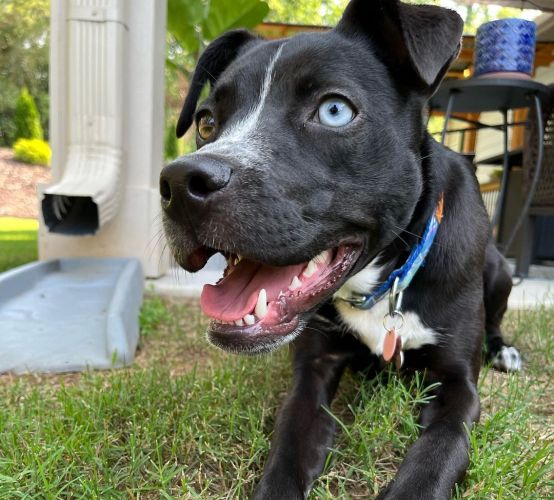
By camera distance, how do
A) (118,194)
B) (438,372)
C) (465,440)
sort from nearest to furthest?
(465,440) < (438,372) < (118,194)

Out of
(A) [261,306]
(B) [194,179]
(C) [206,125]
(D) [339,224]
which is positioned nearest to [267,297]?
(A) [261,306]

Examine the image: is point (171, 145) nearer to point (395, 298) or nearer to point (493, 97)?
point (493, 97)

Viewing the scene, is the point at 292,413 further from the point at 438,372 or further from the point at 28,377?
the point at 28,377

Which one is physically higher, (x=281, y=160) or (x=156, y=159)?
(x=281, y=160)

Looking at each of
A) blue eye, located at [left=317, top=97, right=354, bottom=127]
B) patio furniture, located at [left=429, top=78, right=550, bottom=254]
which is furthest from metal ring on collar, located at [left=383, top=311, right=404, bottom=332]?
patio furniture, located at [left=429, top=78, right=550, bottom=254]

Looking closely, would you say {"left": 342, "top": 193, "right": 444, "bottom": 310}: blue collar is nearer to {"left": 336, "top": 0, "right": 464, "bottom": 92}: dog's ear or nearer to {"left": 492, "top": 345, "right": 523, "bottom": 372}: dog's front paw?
{"left": 336, "top": 0, "right": 464, "bottom": 92}: dog's ear

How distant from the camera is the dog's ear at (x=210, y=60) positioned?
7.13 feet

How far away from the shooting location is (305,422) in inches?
60.4

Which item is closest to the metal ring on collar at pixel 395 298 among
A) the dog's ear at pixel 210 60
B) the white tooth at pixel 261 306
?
the white tooth at pixel 261 306

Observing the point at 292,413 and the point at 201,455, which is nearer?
the point at 201,455

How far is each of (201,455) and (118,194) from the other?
2755 millimetres

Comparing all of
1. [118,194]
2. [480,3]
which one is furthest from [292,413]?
[480,3]

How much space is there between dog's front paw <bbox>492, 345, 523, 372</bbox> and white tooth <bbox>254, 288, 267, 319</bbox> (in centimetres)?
130

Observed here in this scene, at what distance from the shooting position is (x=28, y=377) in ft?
7.45
